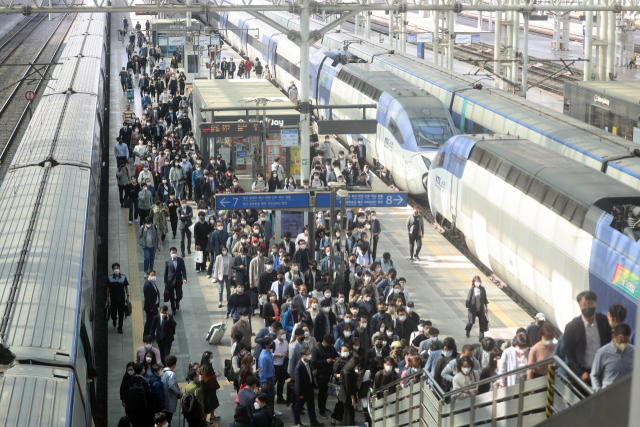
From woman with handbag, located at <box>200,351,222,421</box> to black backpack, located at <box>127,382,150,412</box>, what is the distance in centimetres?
104

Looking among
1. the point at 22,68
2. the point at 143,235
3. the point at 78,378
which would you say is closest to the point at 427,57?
the point at 22,68

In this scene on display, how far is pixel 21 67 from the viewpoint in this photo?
→ 52844 millimetres

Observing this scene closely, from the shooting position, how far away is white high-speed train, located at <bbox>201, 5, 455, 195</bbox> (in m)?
24.2

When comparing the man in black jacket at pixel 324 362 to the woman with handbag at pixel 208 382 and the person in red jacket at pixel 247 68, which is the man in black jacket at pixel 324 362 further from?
the person in red jacket at pixel 247 68

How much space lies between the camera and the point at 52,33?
235ft

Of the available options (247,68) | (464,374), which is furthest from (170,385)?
(247,68)

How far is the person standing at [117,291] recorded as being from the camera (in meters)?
14.7

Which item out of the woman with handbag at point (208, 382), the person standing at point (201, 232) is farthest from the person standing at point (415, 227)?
the woman with handbag at point (208, 382)

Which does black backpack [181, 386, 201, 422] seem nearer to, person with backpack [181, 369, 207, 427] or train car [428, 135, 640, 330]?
person with backpack [181, 369, 207, 427]

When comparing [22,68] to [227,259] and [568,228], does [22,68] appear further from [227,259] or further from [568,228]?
[568,228]

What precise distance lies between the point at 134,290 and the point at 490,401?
11.2 meters

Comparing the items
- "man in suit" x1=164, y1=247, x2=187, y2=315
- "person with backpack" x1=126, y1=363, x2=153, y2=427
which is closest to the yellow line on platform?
"man in suit" x1=164, y1=247, x2=187, y2=315

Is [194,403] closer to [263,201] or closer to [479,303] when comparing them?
[263,201]

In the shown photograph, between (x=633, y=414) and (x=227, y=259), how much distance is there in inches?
541
